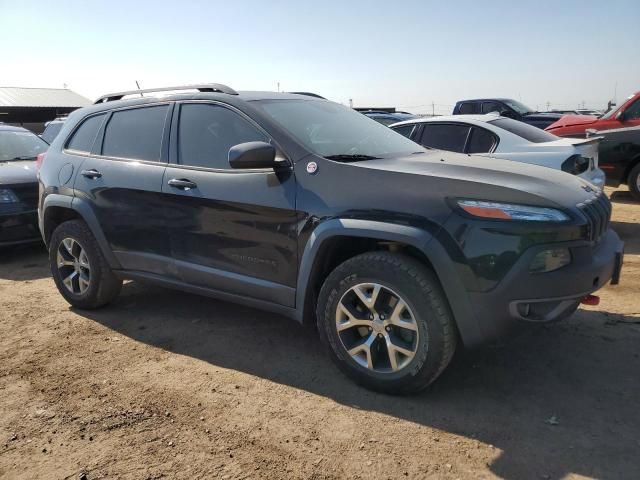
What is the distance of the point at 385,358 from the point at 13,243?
5429 mm

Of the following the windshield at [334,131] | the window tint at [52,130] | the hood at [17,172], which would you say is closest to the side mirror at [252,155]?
the windshield at [334,131]

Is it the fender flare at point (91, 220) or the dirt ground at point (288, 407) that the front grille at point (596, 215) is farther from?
the fender flare at point (91, 220)

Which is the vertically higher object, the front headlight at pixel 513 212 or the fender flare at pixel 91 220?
the front headlight at pixel 513 212

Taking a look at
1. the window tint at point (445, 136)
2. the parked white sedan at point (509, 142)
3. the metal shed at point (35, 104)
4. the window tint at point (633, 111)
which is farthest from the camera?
the metal shed at point (35, 104)

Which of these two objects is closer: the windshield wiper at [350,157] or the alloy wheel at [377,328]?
the alloy wheel at [377,328]

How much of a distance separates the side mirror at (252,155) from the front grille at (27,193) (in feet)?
15.2

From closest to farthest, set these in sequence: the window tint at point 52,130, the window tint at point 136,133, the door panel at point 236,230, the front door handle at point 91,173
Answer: the door panel at point 236,230 < the window tint at point 136,133 < the front door handle at point 91,173 < the window tint at point 52,130

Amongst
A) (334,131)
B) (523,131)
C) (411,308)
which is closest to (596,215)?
(411,308)

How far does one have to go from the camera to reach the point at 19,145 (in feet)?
26.2

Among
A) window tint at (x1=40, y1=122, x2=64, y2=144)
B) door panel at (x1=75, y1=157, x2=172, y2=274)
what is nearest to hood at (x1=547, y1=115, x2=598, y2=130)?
door panel at (x1=75, y1=157, x2=172, y2=274)

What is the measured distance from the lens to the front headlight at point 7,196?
6.68 meters

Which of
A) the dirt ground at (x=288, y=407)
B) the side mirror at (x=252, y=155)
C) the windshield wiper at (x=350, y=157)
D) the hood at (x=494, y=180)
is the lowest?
the dirt ground at (x=288, y=407)

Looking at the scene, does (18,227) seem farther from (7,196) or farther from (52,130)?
(52,130)

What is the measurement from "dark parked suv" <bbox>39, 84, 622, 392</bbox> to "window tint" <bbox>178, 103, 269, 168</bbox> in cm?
1
